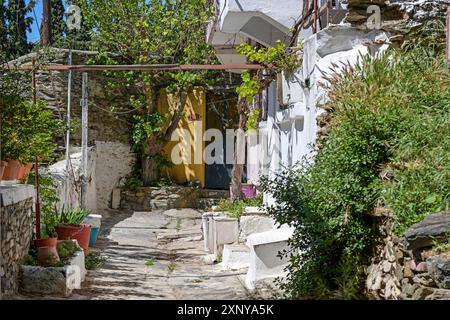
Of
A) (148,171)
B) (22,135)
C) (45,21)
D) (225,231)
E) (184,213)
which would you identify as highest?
(45,21)

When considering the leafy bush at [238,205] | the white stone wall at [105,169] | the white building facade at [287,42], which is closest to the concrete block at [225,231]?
the leafy bush at [238,205]

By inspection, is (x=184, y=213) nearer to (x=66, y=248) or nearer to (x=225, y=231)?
(x=225, y=231)

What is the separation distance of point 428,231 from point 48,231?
20.0 feet

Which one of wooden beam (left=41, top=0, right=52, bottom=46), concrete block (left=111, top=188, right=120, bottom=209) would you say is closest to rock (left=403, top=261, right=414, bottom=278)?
concrete block (left=111, top=188, right=120, bottom=209)

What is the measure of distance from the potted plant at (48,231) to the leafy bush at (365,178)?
2818 millimetres

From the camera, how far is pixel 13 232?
7465 mm

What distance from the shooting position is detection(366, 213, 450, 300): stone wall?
15.3 feet

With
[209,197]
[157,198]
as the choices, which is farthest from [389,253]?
[209,197]

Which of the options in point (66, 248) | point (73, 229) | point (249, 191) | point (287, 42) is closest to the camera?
point (66, 248)

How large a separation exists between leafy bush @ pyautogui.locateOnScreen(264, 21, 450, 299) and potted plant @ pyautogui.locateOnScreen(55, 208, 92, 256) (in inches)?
154

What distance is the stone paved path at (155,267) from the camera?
9055 millimetres

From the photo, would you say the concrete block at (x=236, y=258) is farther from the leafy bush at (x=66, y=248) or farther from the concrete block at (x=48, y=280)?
the concrete block at (x=48, y=280)
